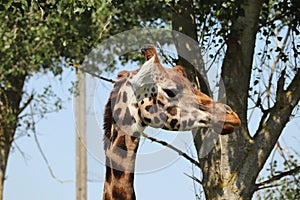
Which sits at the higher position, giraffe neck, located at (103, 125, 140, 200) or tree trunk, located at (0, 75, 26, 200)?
tree trunk, located at (0, 75, 26, 200)

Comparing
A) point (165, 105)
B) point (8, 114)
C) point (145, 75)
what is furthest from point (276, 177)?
point (8, 114)

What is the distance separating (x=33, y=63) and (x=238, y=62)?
554cm

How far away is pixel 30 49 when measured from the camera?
39.9 feet

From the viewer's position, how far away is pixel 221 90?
7344 mm

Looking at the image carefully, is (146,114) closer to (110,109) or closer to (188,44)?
(110,109)

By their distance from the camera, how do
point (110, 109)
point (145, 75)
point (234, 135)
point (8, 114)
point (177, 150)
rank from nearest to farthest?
point (145, 75), point (110, 109), point (177, 150), point (234, 135), point (8, 114)

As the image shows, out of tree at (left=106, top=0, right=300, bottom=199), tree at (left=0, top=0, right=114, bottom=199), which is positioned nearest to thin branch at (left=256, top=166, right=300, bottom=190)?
tree at (left=106, top=0, right=300, bottom=199)

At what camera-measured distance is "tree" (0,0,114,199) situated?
11688mm

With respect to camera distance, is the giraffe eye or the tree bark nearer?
the giraffe eye

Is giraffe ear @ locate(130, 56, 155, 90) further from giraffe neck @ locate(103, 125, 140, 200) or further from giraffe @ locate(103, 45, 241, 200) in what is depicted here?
giraffe neck @ locate(103, 125, 140, 200)

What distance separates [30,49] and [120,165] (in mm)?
7507

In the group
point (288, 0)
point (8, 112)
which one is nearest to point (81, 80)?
point (8, 112)

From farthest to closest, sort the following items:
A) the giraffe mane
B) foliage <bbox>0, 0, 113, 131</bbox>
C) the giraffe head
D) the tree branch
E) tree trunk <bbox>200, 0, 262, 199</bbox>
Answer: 1. foliage <bbox>0, 0, 113, 131</bbox>
2. the tree branch
3. tree trunk <bbox>200, 0, 262, 199</bbox>
4. the giraffe mane
5. the giraffe head

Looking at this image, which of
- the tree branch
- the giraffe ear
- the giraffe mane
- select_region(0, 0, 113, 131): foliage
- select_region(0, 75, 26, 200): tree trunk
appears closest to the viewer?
the giraffe ear
